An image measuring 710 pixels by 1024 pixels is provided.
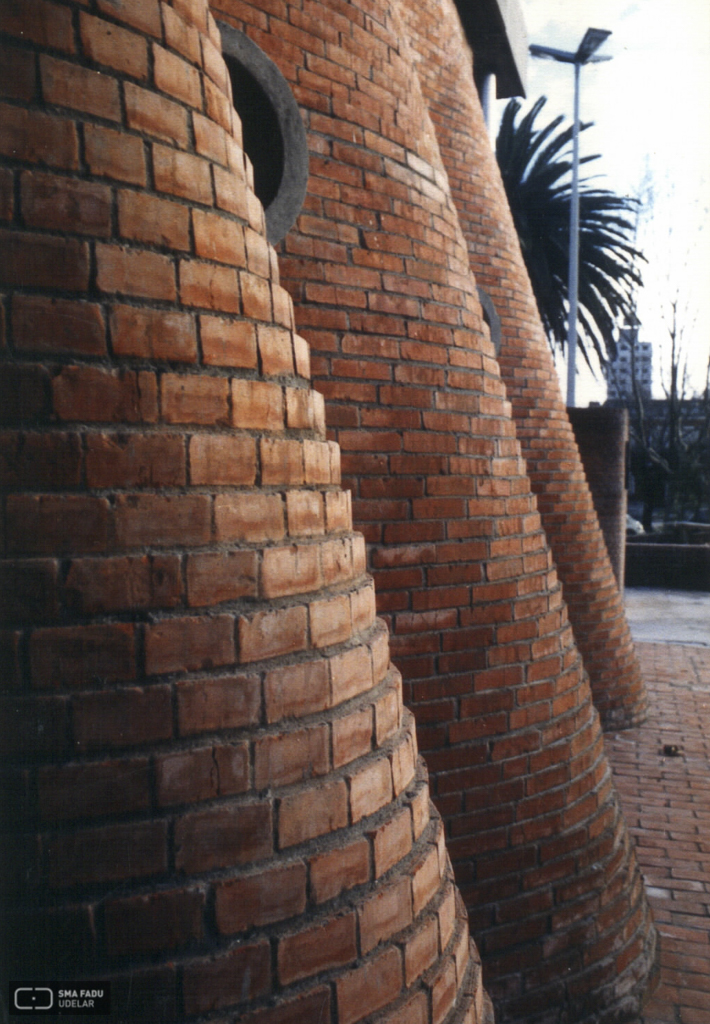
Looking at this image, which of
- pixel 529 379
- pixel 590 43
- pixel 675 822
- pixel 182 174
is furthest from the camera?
pixel 590 43

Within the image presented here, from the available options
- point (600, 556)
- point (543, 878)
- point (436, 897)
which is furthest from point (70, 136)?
point (600, 556)

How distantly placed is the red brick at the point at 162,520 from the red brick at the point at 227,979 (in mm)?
596

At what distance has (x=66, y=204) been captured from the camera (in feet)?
3.54

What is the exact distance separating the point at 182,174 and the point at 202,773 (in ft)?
3.15

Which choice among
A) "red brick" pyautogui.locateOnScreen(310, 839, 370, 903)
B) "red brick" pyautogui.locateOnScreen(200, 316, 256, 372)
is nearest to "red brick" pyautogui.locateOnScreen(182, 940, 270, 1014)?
"red brick" pyautogui.locateOnScreen(310, 839, 370, 903)

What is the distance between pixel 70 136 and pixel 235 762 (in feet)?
3.21

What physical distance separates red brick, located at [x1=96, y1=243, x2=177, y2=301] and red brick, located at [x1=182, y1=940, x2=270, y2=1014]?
0.99m

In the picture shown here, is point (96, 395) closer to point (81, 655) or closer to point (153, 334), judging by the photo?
point (153, 334)

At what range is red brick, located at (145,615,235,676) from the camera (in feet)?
3.45

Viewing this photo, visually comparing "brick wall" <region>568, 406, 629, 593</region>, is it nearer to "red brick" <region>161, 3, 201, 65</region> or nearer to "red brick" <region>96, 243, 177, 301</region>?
"red brick" <region>161, 3, 201, 65</region>

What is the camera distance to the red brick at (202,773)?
1035mm

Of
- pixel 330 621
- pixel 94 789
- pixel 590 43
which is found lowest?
pixel 94 789

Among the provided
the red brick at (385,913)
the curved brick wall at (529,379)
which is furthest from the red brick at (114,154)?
the curved brick wall at (529,379)

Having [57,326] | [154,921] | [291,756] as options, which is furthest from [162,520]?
[154,921]
